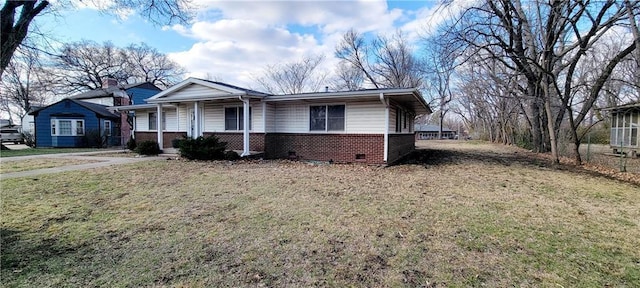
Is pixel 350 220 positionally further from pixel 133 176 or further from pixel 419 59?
pixel 419 59

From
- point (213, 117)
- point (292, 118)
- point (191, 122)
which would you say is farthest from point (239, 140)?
point (191, 122)

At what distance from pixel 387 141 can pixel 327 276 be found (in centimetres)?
812

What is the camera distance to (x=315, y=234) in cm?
380

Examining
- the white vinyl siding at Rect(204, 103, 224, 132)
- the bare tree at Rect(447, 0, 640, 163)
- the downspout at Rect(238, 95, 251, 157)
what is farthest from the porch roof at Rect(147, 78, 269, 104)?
the bare tree at Rect(447, 0, 640, 163)

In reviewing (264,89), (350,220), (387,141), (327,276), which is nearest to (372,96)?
(387,141)

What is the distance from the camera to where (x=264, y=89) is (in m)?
39.8

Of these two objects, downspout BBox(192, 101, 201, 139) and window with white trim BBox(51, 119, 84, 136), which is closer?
downspout BBox(192, 101, 201, 139)

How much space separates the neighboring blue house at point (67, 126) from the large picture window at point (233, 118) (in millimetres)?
14603

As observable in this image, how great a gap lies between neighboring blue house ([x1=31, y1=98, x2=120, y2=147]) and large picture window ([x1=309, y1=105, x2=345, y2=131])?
18.7 metres

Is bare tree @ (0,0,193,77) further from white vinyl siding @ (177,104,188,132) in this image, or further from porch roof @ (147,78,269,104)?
white vinyl siding @ (177,104,188,132)

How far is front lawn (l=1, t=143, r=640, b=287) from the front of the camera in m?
2.75

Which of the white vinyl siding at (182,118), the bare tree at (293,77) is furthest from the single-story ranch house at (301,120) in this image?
the bare tree at (293,77)

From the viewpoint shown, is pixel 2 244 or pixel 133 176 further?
pixel 133 176

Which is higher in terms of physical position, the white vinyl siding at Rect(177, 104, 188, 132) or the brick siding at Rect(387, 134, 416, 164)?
the white vinyl siding at Rect(177, 104, 188, 132)
